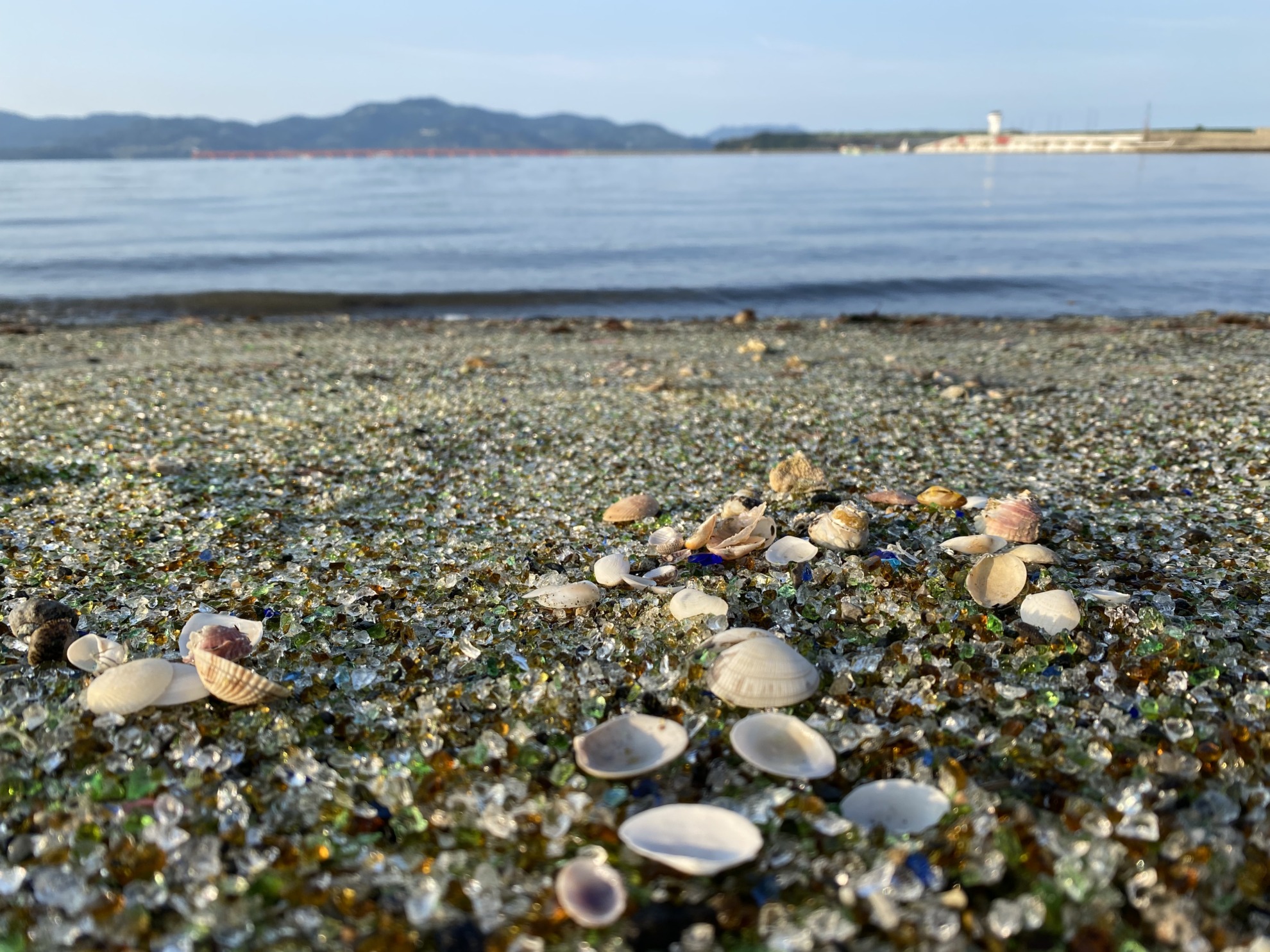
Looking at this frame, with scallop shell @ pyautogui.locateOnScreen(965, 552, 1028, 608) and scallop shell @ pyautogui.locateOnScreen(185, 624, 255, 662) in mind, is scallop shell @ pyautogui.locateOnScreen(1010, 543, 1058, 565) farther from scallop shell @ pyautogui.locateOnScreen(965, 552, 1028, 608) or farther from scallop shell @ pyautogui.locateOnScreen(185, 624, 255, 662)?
scallop shell @ pyautogui.locateOnScreen(185, 624, 255, 662)

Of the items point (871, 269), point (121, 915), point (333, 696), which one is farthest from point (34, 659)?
point (871, 269)

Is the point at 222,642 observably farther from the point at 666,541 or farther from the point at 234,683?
the point at 666,541

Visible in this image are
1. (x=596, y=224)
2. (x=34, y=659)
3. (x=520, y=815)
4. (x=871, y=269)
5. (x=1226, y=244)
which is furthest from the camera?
(x=596, y=224)

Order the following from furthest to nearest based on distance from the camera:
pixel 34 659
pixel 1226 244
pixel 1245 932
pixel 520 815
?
pixel 1226 244
pixel 34 659
pixel 520 815
pixel 1245 932

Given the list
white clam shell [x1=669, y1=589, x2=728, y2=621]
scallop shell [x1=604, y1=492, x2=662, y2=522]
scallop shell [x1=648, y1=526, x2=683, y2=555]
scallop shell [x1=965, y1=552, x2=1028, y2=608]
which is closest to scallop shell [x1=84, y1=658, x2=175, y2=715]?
white clam shell [x1=669, y1=589, x2=728, y2=621]

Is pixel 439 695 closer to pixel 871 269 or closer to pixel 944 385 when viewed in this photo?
pixel 944 385

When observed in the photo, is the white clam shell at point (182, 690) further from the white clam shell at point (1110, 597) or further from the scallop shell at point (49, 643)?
the white clam shell at point (1110, 597)
